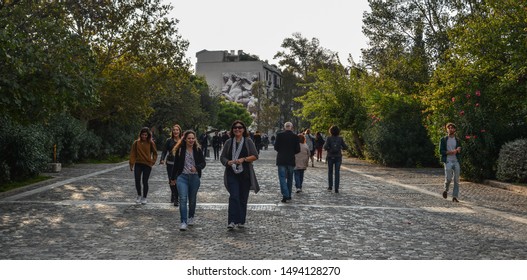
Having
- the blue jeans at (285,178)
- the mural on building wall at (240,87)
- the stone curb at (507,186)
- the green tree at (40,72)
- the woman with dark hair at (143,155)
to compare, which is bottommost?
the stone curb at (507,186)

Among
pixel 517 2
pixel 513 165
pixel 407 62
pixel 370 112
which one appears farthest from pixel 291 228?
pixel 370 112

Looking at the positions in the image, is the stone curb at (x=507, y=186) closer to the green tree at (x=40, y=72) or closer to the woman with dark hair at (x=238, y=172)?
the woman with dark hair at (x=238, y=172)

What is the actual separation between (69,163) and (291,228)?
60.3ft

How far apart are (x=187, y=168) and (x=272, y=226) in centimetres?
160

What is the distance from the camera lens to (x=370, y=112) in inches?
1250

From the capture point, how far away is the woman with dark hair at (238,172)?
8.73m

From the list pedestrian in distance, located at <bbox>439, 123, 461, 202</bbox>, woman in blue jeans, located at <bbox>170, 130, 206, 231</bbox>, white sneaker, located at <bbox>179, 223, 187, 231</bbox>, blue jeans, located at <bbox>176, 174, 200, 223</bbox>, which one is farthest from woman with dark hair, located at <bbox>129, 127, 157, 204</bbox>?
pedestrian in distance, located at <bbox>439, 123, 461, 202</bbox>

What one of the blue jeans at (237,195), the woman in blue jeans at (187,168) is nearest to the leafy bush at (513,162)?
the blue jeans at (237,195)

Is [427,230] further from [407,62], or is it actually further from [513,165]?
[407,62]

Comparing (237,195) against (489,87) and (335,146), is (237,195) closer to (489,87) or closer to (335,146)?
(335,146)

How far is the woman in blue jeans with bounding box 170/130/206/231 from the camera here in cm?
881

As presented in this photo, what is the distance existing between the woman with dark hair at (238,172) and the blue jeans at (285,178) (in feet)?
11.9

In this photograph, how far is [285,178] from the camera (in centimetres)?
1266

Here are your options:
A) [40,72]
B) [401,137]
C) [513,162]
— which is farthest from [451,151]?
[401,137]
